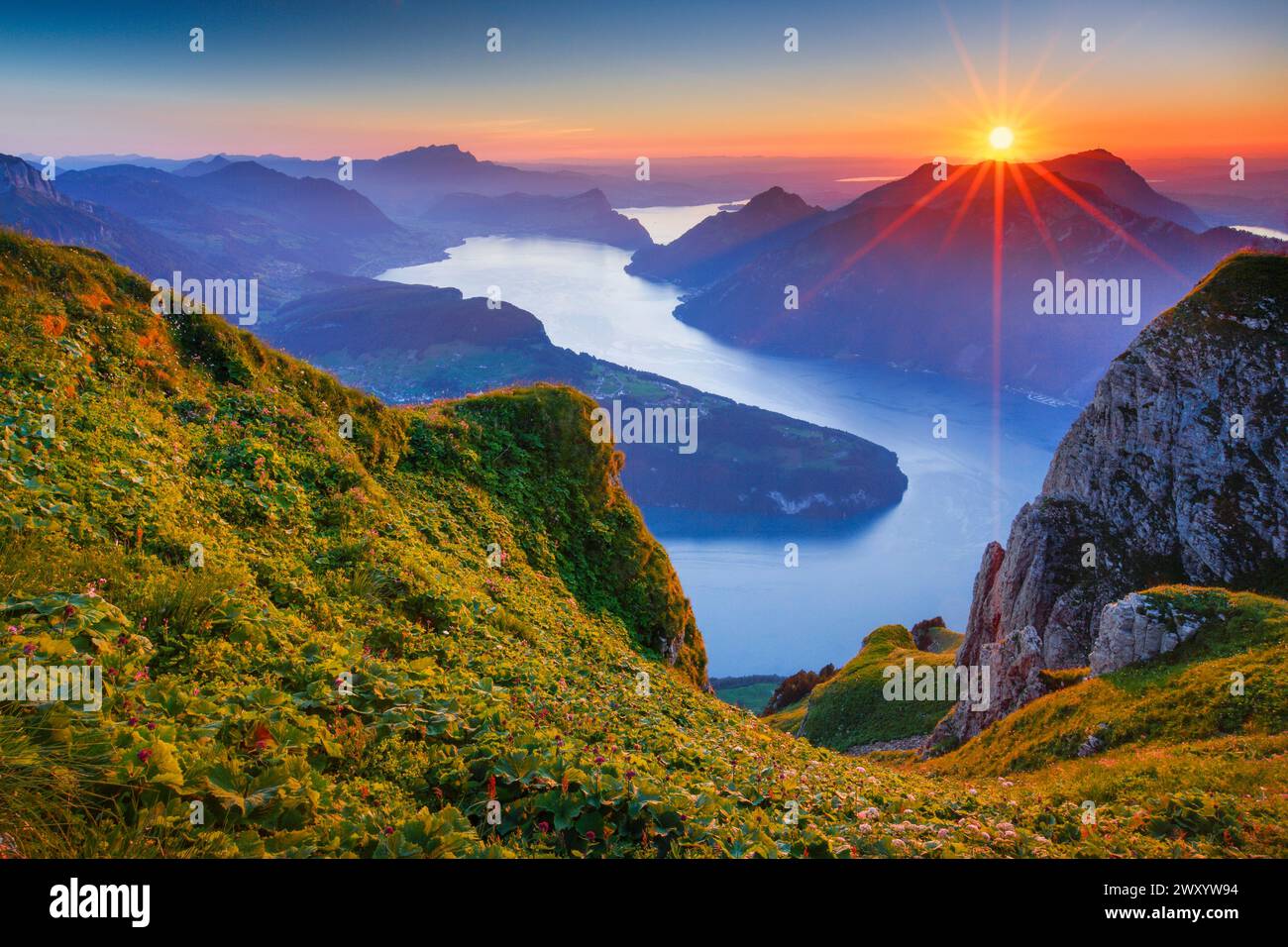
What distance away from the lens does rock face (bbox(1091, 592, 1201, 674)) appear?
76.7ft

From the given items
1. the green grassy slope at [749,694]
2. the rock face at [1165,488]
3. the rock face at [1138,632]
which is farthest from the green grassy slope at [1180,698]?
the green grassy slope at [749,694]

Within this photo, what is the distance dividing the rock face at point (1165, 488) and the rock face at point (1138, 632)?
9263 mm

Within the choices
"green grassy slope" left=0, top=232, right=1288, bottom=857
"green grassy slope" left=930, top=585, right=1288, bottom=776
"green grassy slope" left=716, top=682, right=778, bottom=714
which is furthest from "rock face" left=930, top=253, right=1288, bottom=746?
"green grassy slope" left=716, top=682, right=778, bottom=714

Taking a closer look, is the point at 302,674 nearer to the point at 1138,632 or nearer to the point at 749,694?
the point at 1138,632

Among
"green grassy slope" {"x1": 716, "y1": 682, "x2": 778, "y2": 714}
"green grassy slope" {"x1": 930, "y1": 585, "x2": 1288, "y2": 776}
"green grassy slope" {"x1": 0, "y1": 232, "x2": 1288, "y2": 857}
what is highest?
"green grassy slope" {"x1": 0, "y1": 232, "x2": 1288, "y2": 857}

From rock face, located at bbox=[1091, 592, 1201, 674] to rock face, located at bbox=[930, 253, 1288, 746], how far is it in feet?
30.4

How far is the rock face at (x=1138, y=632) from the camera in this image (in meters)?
23.4

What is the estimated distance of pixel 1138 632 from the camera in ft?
79.2

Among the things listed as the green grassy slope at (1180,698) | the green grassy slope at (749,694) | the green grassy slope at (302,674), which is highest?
the green grassy slope at (302,674)

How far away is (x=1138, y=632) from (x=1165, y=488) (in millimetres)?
21498

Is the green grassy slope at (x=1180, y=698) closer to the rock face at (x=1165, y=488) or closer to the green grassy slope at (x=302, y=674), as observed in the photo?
the green grassy slope at (x=302, y=674)

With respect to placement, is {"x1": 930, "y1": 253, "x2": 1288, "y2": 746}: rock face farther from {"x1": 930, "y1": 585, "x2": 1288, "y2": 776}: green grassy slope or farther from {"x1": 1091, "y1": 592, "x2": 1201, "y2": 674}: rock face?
{"x1": 930, "y1": 585, "x2": 1288, "y2": 776}: green grassy slope
